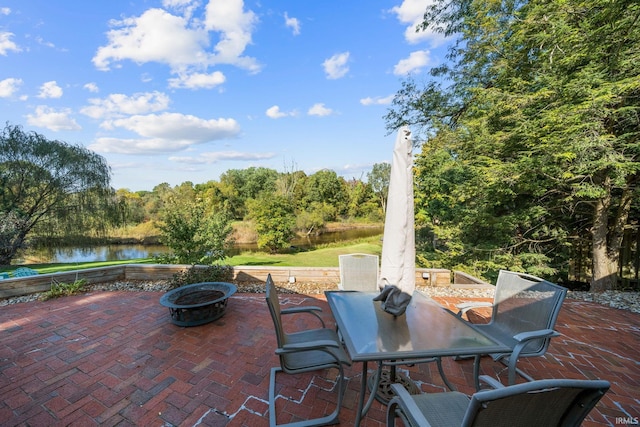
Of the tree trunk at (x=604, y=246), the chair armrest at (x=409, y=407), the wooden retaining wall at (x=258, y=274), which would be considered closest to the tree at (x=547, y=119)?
the tree trunk at (x=604, y=246)

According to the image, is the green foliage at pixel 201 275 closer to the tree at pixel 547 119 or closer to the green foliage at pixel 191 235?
the green foliage at pixel 191 235

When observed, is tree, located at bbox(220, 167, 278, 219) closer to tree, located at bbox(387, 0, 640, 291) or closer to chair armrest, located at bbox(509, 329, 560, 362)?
tree, located at bbox(387, 0, 640, 291)

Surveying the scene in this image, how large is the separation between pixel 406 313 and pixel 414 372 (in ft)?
2.37

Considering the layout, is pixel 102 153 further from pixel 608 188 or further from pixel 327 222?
pixel 327 222

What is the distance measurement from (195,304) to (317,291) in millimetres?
2338

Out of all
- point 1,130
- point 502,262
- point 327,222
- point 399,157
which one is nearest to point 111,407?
point 399,157

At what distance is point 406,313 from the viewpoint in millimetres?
2223

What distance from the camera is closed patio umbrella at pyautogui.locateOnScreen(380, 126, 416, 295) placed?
2.15 m

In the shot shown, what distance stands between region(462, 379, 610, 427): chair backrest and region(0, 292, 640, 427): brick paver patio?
1.19 meters

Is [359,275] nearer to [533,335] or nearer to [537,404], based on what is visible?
[533,335]

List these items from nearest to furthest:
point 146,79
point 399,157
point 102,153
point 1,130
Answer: point 399,157, point 146,79, point 1,130, point 102,153

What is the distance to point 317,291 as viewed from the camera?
16.0ft

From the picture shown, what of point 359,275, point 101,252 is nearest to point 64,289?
point 359,275
